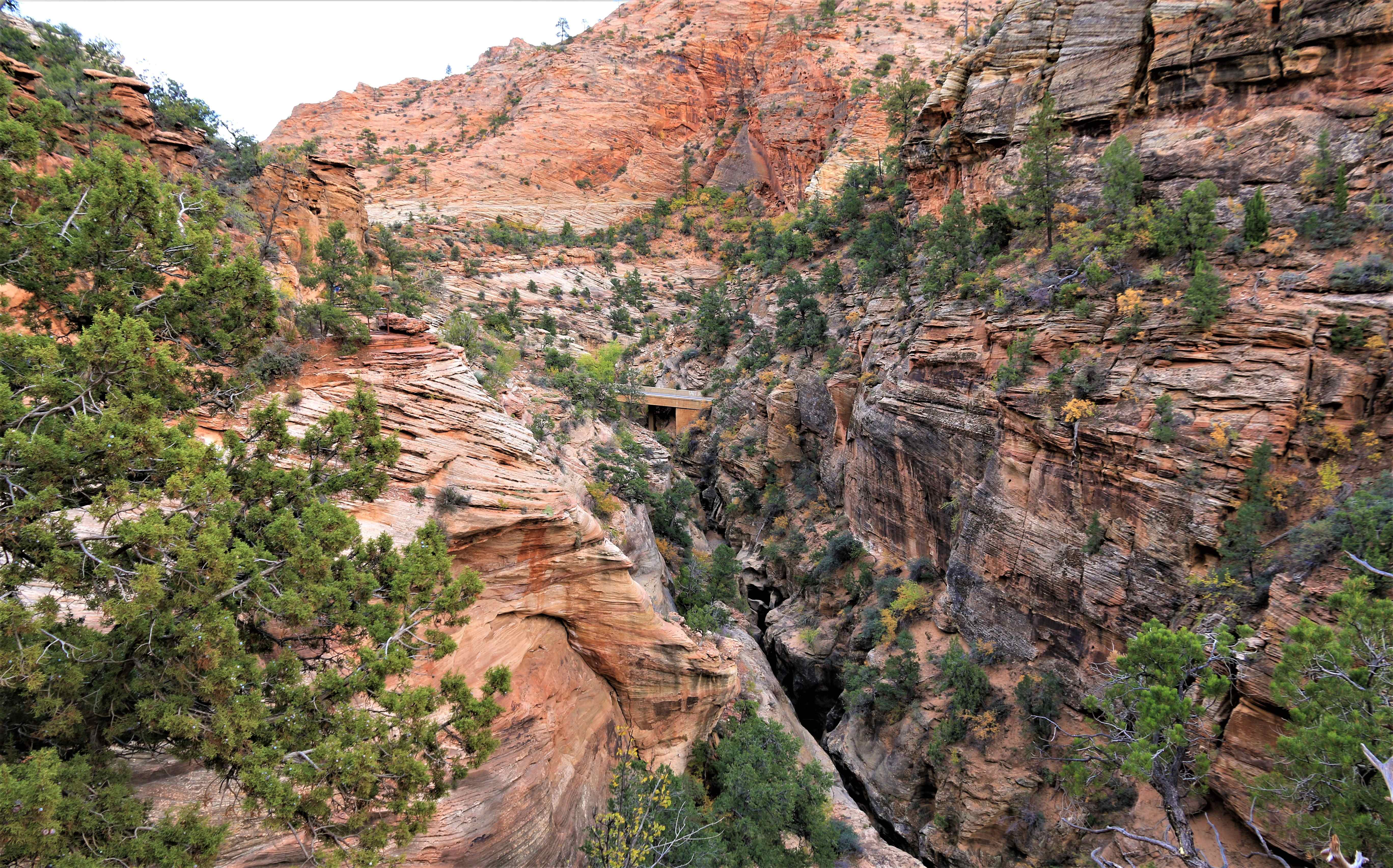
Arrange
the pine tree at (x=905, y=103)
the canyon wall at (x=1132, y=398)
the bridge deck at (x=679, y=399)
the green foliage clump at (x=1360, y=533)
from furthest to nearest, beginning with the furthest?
the bridge deck at (x=679, y=399)
the pine tree at (x=905, y=103)
the canyon wall at (x=1132, y=398)
the green foliage clump at (x=1360, y=533)

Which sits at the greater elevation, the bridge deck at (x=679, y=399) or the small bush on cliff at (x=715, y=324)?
the small bush on cliff at (x=715, y=324)

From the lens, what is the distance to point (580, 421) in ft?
74.4

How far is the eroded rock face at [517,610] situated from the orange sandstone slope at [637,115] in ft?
130

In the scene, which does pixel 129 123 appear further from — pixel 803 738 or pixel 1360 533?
pixel 1360 533

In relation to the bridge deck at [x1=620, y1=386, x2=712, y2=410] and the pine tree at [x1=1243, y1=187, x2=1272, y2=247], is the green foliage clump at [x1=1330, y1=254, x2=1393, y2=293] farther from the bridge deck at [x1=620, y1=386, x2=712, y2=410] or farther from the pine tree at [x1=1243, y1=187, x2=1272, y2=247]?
the bridge deck at [x1=620, y1=386, x2=712, y2=410]

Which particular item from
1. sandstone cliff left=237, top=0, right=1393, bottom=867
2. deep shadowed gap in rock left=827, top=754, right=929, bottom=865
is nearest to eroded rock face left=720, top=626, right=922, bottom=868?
sandstone cliff left=237, top=0, right=1393, bottom=867

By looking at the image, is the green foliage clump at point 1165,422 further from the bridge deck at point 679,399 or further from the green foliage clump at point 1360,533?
the bridge deck at point 679,399

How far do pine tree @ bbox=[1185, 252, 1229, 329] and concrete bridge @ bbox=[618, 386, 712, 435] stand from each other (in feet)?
86.4

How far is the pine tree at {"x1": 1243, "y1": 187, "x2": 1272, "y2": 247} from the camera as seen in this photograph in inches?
690

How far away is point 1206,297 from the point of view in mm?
16891

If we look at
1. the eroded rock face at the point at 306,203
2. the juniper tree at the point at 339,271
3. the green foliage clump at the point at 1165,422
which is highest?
the eroded rock face at the point at 306,203

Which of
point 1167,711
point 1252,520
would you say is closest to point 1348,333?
point 1252,520

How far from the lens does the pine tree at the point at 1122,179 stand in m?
20.2

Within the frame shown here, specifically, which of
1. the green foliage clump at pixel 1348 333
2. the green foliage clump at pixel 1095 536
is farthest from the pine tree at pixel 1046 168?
the green foliage clump at pixel 1095 536
